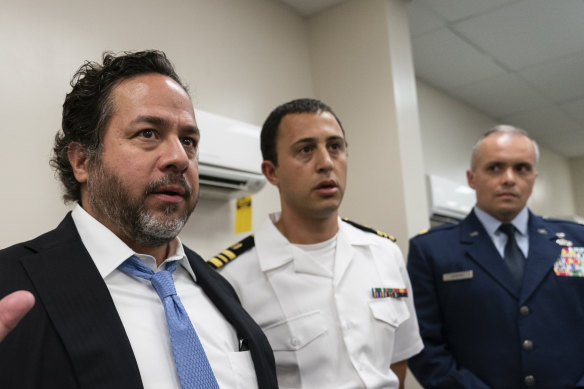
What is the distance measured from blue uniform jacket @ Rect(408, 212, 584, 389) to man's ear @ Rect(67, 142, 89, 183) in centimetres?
130

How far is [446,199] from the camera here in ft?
12.7

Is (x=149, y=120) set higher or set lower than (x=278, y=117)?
lower

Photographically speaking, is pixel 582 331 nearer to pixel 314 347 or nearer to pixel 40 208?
pixel 314 347

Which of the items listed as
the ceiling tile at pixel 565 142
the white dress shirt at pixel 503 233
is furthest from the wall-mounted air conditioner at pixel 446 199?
the ceiling tile at pixel 565 142

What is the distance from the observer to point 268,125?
1877 millimetres

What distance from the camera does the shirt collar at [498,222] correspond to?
2076 mm

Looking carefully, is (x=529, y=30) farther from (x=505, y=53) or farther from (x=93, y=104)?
(x=93, y=104)

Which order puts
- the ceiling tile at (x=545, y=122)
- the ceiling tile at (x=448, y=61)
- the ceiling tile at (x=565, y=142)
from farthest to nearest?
the ceiling tile at (x=565, y=142)
the ceiling tile at (x=545, y=122)
the ceiling tile at (x=448, y=61)

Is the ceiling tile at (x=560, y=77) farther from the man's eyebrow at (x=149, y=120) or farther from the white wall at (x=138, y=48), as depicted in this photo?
the man's eyebrow at (x=149, y=120)

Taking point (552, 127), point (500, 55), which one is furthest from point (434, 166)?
point (552, 127)

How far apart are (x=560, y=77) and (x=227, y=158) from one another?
131 inches

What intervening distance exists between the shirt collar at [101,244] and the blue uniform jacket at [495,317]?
118cm

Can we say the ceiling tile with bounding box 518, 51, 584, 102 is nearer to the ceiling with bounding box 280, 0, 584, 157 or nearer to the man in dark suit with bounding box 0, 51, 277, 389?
the ceiling with bounding box 280, 0, 584, 157

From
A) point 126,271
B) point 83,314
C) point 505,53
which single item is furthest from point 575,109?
point 83,314
